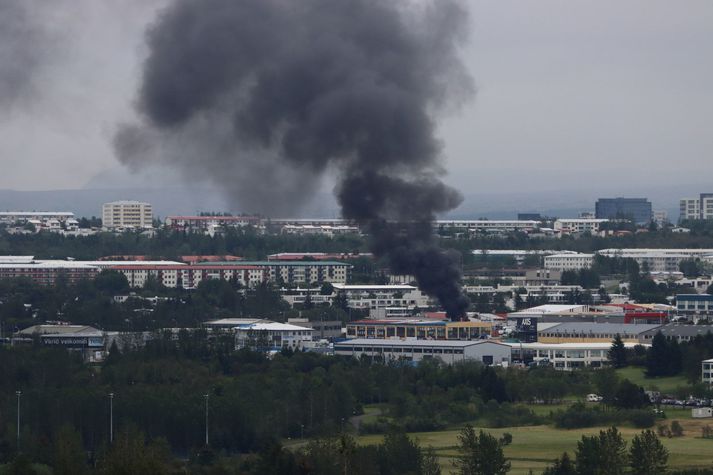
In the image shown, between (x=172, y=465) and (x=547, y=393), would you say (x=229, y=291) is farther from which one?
(x=172, y=465)

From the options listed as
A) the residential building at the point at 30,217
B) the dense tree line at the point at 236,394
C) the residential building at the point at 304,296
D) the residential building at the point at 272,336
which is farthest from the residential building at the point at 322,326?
the residential building at the point at 30,217

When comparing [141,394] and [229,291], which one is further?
[229,291]

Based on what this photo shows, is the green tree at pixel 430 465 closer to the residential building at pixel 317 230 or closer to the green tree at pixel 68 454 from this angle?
the green tree at pixel 68 454

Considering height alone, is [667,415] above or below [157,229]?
below

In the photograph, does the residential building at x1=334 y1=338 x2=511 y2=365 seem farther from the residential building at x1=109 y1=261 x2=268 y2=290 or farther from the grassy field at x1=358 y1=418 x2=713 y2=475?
the residential building at x1=109 y1=261 x2=268 y2=290

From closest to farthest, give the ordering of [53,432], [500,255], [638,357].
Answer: [53,432], [638,357], [500,255]

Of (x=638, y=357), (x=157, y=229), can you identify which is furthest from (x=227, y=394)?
(x=157, y=229)
